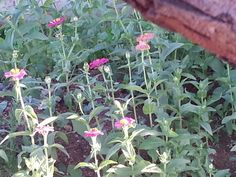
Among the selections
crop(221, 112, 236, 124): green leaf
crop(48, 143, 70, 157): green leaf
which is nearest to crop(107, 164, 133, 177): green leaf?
crop(48, 143, 70, 157): green leaf

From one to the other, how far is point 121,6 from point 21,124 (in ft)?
3.34

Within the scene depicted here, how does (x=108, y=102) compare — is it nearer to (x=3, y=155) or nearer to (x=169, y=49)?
(x=169, y=49)

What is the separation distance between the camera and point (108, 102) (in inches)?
108

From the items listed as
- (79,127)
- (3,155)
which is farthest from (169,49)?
(3,155)

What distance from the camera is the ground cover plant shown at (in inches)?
93.5

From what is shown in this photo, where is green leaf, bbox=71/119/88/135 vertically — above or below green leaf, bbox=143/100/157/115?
below

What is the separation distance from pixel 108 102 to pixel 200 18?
1.92m

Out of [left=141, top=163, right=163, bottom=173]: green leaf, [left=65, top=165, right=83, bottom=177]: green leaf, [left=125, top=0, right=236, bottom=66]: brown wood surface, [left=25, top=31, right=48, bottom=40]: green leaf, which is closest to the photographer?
[left=125, top=0, right=236, bottom=66]: brown wood surface

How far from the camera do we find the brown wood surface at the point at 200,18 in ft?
2.71

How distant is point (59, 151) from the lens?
2.67m

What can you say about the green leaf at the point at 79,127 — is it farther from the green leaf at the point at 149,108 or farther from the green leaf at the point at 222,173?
the green leaf at the point at 222,173

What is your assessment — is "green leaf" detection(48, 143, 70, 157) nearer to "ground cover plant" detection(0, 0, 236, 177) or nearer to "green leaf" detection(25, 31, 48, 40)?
"ground cover plant" detection(0, 0, 236, 177)

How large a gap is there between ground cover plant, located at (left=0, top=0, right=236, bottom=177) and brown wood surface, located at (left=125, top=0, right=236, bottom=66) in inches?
54.0

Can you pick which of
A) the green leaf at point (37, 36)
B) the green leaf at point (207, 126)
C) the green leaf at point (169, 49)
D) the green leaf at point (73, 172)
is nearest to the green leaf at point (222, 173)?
the green leaf at point (207, 126)
